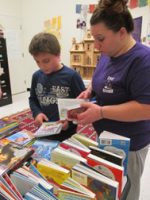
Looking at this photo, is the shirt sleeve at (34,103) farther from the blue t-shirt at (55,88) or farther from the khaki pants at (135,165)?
the khaki pants at (135,165)

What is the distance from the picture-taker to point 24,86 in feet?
17.4

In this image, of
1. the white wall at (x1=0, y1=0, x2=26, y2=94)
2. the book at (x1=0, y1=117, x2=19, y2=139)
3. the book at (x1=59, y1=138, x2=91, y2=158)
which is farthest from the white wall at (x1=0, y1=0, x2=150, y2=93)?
the book at (x1=59, y1=138, x2=91, y2=158)

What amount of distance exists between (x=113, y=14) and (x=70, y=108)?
460 mm

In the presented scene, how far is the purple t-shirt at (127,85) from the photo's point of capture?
85 cm

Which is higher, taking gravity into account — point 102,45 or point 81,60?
point 102,45

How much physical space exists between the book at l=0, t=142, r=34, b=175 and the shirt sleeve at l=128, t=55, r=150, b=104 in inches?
19.3

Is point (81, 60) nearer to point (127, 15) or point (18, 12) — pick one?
point (18, 12)

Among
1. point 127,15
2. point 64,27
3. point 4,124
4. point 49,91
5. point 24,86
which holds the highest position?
point 64,27

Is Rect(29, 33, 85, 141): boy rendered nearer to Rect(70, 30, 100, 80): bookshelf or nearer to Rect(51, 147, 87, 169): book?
Rect(51, 147, 87, 169): book

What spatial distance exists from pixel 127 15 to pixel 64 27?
4058 mm

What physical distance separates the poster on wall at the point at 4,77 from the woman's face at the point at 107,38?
3.68 metres

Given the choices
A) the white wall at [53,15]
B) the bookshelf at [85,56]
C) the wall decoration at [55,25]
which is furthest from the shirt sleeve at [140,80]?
the wall decoration at [55,25]

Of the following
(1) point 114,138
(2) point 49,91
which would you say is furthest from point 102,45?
(2) point 49,91

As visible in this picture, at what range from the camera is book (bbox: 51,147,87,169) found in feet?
2.44
